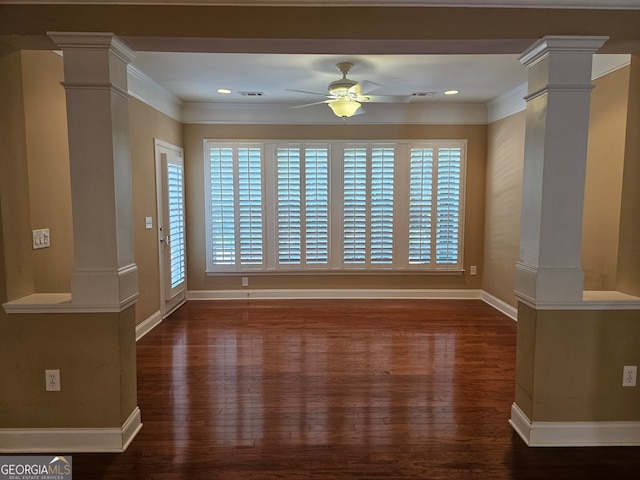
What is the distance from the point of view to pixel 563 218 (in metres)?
2.20

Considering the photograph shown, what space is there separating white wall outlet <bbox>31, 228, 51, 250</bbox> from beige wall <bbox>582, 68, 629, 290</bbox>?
14.1ft

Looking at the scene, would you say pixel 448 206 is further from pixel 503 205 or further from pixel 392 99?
pixel 392 99

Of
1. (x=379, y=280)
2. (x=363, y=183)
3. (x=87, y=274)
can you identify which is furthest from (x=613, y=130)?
(x=87, y=274)

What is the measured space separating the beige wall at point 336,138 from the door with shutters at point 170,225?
20 centimetres

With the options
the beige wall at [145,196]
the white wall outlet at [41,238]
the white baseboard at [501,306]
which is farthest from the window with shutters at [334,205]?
the white wall outlet at [41,238]

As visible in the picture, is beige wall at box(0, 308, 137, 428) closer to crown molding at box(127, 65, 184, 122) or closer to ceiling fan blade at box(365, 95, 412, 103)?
crown molding at box(127, 65, 184, 122)

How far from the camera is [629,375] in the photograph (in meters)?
2.30

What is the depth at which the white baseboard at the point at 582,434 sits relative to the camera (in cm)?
230

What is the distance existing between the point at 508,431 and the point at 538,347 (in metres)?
0.62

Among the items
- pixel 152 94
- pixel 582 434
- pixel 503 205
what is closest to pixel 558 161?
pixel 582 434

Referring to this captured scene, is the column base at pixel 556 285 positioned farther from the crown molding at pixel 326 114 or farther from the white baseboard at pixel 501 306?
the crown molding at pixel 326 114

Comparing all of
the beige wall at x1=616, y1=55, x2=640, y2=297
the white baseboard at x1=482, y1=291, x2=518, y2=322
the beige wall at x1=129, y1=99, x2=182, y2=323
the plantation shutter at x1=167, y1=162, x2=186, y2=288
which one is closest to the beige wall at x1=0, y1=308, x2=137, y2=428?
the beige wall at x1=129, y1=99, x2=182, y2=323

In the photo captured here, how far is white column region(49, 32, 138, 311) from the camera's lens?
2080 mm
